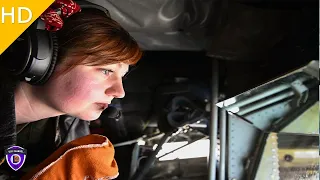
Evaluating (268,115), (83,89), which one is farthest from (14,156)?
(268,115)

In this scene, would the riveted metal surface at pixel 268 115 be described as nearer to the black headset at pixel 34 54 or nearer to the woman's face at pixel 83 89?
the woman's face at pixel 83 89

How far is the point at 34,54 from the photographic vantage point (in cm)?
85

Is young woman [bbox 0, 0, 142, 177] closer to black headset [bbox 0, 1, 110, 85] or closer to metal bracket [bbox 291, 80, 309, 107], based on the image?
black headset [bbox 0, 1, 110, 85]

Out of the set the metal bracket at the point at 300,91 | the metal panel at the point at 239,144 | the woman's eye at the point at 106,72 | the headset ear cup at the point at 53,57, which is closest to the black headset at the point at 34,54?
the headset ear cup at the point at 53,57

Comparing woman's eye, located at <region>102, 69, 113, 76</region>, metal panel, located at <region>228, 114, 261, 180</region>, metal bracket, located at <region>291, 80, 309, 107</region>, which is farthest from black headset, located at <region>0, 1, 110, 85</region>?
metal panel, located at <region>228, 114, 261, 180</region>

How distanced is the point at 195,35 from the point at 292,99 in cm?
39

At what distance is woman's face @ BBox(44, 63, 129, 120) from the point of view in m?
0.97

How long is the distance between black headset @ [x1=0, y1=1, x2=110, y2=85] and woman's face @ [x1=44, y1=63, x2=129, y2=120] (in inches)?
2.4

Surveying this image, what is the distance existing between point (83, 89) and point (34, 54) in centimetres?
16

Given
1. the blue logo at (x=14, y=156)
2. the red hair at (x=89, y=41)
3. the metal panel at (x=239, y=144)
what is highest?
the red hair at (x=89, y=41)

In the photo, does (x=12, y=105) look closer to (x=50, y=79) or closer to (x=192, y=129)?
(x=50, y=79)

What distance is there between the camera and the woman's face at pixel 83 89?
968mm

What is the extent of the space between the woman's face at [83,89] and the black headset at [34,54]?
0.20ft

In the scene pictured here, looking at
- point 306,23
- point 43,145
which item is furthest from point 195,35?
point 43,145
